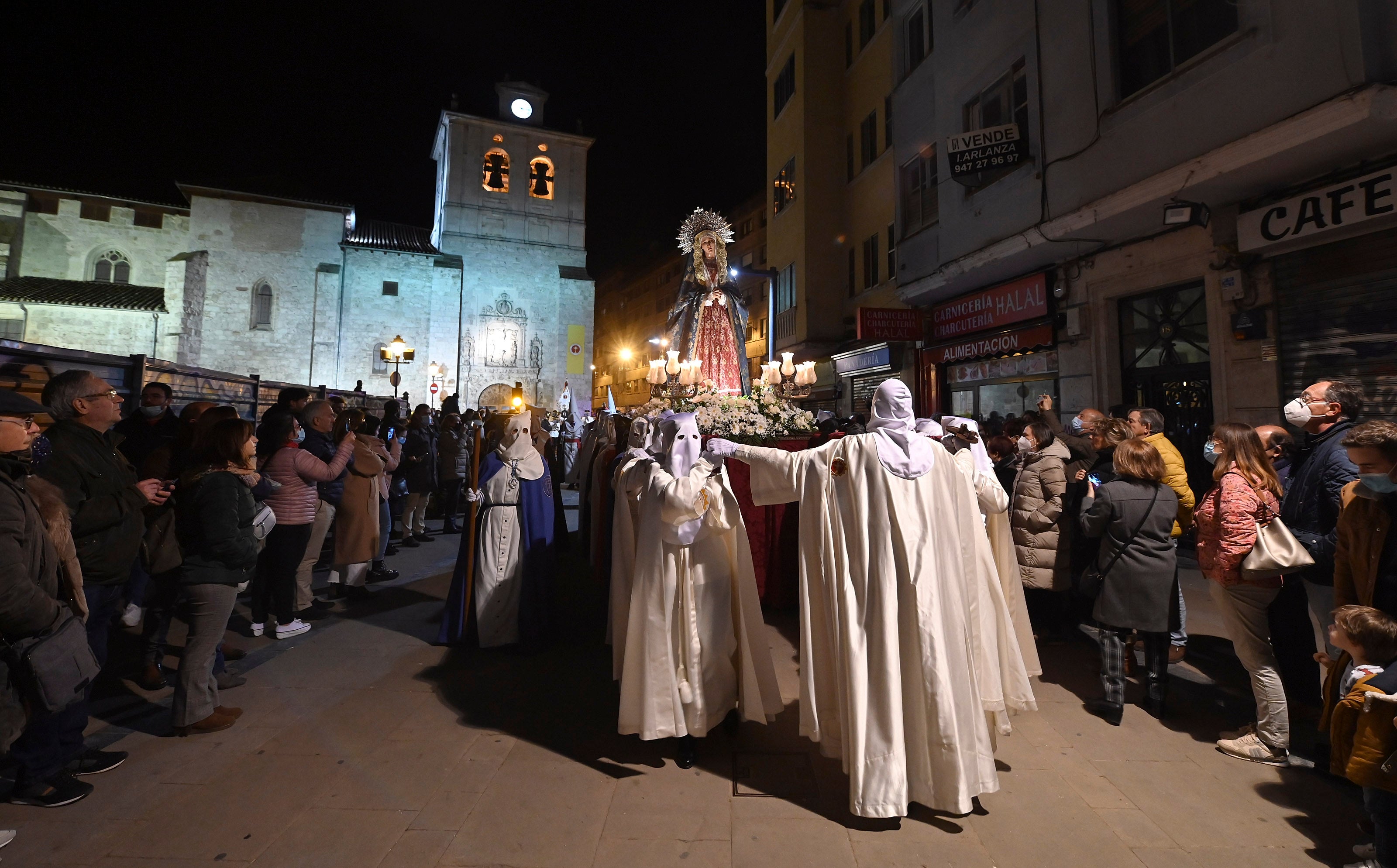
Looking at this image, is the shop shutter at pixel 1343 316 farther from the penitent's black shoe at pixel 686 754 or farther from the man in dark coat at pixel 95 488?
the man in dark coat at pixel 95 488

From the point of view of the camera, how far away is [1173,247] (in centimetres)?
728

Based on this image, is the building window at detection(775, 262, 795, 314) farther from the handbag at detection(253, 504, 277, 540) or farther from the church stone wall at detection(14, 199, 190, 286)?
the church stone wall at detection(14, 199, 190, 286)

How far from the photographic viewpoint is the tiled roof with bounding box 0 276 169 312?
24297 mm

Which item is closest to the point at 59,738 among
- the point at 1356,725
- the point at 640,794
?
the point at 640,794

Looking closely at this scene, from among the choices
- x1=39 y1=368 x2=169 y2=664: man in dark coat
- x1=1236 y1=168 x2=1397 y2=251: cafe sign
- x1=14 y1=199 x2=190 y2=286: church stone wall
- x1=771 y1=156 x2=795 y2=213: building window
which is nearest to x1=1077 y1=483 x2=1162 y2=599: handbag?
x1=1236 y1=168 x2=1397 y2=251: cafe sign

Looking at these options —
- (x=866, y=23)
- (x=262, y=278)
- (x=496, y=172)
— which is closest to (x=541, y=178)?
(x=496, y=172)

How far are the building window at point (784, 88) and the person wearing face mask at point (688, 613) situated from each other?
16969 mm

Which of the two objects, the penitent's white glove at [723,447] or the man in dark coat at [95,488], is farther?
the man in dark coat at [95,488]

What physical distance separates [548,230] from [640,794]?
111ft

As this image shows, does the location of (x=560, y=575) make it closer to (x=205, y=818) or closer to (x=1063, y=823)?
(x=205, y=818)

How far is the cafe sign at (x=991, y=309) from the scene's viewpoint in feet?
30.1

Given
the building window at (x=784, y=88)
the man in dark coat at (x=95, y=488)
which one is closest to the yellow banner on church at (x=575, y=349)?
the building window at (x=784, y=88)

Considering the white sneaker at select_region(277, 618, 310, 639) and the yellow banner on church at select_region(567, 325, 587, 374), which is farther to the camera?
the yellow banner on church at select_region(567, 325, 587, 374)

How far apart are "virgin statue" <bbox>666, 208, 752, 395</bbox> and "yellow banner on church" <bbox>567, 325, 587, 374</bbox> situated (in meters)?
23.5
